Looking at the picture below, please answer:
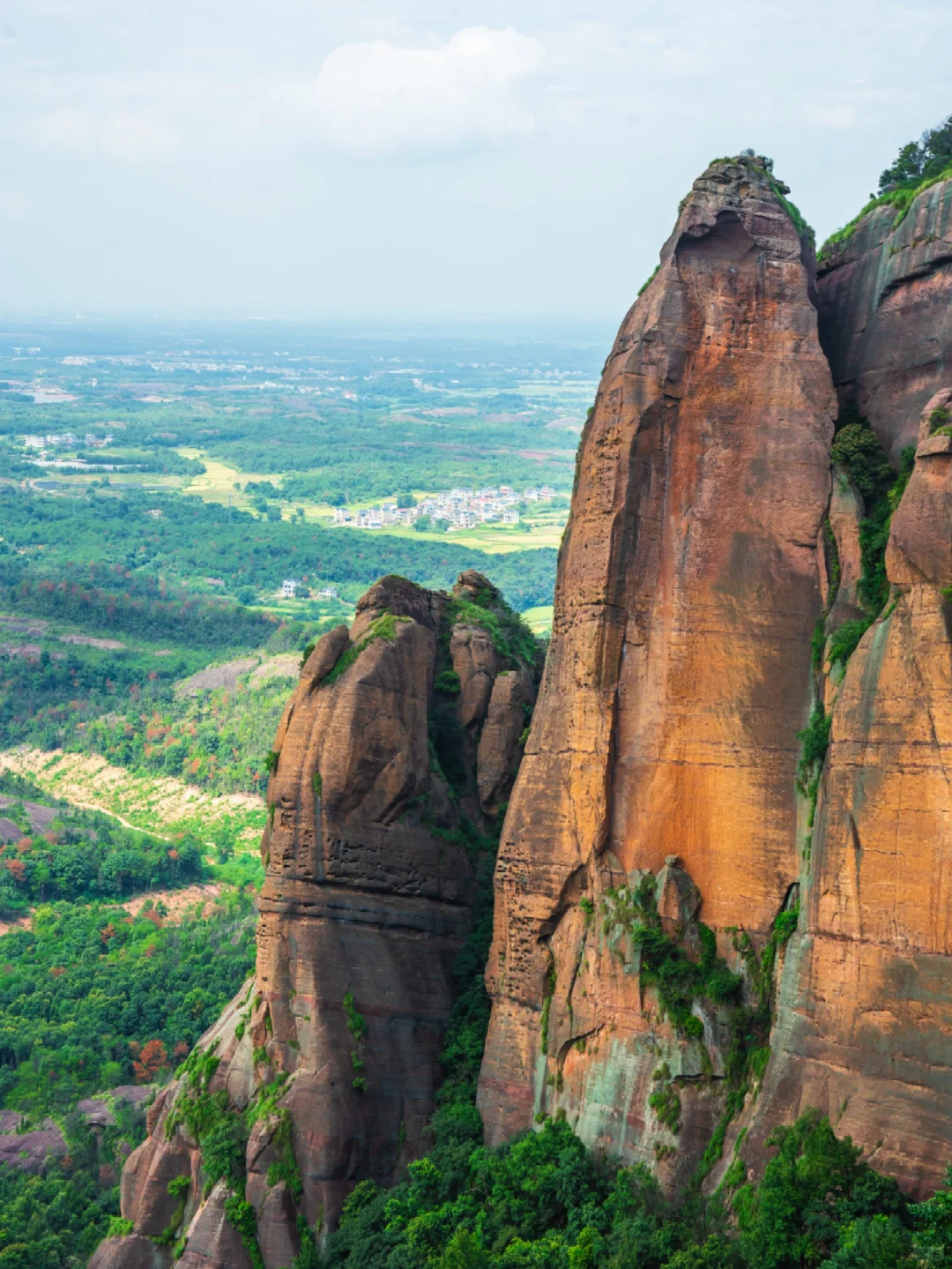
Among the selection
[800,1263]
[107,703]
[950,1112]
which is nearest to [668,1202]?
[800,1263]

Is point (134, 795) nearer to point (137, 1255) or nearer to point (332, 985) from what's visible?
point (137, 1255)

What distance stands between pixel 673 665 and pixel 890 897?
22.0ft

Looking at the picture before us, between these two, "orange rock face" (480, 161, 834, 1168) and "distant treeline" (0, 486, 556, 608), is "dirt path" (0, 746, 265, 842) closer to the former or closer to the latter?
"distant treeline" (0, 486, 556, 608)

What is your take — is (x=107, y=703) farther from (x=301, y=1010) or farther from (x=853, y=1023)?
(x=853, y=1023)

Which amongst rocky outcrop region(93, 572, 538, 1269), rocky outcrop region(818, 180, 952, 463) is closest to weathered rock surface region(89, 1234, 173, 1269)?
rocky outcrop region(93, 572, 538, 1269)

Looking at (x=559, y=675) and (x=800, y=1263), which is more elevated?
(x=559, y=675)

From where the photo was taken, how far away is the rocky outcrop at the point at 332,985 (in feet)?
114

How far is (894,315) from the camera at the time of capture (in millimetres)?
32906

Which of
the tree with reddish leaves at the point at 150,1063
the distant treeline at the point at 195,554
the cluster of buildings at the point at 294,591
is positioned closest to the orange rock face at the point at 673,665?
the tree with reddish leaves at the point at 150,1063

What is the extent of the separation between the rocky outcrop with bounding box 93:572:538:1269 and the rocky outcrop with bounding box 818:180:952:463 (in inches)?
468

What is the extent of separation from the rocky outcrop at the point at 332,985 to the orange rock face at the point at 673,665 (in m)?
2.95

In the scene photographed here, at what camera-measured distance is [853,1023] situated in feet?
89.1

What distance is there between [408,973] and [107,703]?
68.9 m

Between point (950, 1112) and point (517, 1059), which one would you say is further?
point (517, 1059)
